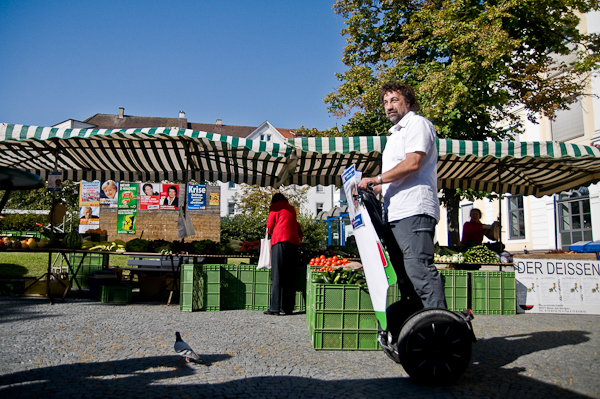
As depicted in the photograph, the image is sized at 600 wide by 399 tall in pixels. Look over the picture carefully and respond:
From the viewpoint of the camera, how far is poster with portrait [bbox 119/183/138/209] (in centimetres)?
2409

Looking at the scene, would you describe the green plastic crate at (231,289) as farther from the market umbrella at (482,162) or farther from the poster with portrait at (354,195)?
the poster with portrait at (354,195)

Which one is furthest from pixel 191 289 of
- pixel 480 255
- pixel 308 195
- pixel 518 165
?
pixel 308 195

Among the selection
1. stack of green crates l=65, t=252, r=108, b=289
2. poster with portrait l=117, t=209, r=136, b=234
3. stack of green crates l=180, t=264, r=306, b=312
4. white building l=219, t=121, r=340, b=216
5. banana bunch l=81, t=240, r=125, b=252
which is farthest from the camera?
Answer: white building l=219, t=121, r=340, b=216

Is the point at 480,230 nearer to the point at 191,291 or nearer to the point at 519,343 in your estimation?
the point at 519,343

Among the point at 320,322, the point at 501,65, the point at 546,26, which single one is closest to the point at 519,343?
the point at 320,322

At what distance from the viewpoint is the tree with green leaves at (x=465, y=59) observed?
12047 mm

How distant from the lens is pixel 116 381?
335 centimetres

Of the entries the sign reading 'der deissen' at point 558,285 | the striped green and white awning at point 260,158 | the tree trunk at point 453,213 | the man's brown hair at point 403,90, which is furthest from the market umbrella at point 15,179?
the tree trunk at point 453,213

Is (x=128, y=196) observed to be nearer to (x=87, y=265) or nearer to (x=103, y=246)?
(x=87, y=265)

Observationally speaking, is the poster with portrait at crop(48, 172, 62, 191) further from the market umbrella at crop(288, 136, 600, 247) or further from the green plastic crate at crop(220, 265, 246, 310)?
the market umbrella at crop(288, 136, 600, 247)

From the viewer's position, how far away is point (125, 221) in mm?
23766

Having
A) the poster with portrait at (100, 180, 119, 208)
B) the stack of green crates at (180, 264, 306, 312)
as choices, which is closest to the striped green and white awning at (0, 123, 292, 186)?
the stack of green crates at (180, 264, 306, 312)

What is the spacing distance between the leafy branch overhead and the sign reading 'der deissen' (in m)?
5.49

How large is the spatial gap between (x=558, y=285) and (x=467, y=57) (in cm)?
680
